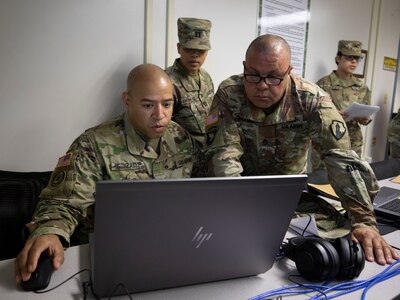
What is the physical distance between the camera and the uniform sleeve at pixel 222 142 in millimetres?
1233

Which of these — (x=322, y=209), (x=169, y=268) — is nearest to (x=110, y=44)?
(x=322, y=209)

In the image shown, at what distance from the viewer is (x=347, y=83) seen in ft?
10.8

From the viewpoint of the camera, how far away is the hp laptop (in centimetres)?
123

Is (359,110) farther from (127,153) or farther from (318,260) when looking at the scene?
(318,260)

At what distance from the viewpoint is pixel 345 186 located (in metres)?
1.13

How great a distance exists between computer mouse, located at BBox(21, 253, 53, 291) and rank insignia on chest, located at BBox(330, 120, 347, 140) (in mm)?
1013

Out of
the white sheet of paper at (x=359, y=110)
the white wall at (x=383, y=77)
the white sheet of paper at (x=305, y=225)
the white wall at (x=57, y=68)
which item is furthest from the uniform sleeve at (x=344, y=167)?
the white wall at (x=383, y=77)

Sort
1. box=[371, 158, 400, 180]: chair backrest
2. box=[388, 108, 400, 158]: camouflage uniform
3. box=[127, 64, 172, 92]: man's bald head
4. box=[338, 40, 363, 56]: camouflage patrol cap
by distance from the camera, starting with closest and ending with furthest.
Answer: box=[127, 64, 172, 92]: man's bald head < box=[371, 158, 400, 180]: chair backrest < box=[338, 40, 363, 56]: camouflage patrol cap < box=[388, 108, 400, 158]: camouflage uniform

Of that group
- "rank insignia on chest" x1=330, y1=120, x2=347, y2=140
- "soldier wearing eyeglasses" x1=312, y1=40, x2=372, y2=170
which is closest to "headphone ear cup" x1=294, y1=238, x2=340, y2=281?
"rank insignia on chest" x1=330, y1=120, x2=347, y2=140

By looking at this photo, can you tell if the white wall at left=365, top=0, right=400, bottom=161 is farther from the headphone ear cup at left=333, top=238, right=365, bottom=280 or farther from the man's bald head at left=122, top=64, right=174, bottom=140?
the headphone ear cup at left=333, top=238, right=365, bottom=280

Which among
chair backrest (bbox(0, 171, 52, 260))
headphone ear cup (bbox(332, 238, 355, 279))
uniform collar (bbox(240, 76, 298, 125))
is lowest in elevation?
chair backrest (bbox(0, 171, 52, 260))

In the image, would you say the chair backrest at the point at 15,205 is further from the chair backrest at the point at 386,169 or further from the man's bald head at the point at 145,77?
the chair backrest at the point at 386,169

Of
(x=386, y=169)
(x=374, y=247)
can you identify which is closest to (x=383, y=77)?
(x=386, y=169)

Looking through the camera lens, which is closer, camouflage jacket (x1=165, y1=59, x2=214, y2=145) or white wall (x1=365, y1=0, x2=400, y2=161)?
camouflage jacket (x1=165, y1=59, x2=214, y2=145)
